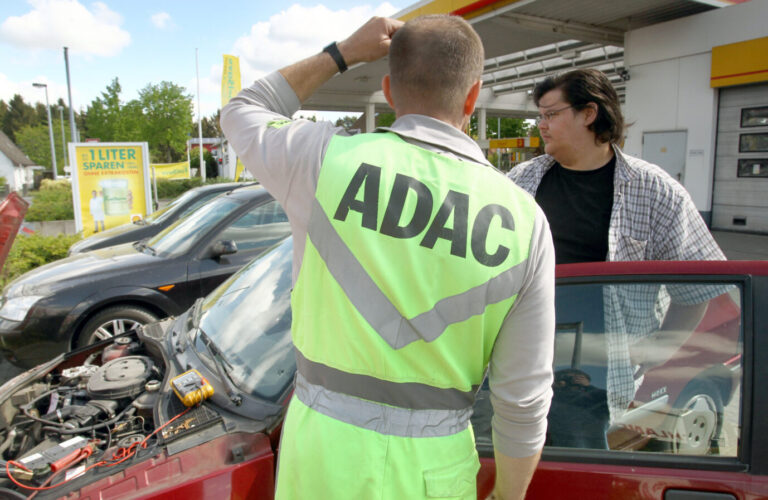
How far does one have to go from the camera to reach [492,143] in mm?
25062

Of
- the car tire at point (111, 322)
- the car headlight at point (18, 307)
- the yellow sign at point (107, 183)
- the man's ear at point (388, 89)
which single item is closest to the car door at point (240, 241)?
the car tire at point (111, 322)

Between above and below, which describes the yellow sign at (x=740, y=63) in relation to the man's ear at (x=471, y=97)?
above

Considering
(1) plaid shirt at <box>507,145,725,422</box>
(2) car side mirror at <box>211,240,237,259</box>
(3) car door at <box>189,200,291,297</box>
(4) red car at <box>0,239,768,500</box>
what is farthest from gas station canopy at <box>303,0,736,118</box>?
(4) red car at <box>0,239,768,500</box>

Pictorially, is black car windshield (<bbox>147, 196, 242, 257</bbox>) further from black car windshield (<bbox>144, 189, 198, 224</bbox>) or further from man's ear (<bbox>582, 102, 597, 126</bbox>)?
man's ear (<bbox>582, 102, 597, 126</bbox>)

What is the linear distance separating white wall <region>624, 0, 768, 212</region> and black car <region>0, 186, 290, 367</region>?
28.2 ft

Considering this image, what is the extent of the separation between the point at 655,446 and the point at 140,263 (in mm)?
4626

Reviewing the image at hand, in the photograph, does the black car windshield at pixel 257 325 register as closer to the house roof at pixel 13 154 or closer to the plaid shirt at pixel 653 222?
the plaid shirt at pixel 653 222

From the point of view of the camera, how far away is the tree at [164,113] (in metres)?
Answer: 31.7

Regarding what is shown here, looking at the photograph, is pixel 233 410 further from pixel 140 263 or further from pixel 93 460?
pixel 140 263

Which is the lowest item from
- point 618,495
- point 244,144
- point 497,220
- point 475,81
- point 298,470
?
point 618,495

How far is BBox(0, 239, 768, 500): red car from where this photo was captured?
1.46m

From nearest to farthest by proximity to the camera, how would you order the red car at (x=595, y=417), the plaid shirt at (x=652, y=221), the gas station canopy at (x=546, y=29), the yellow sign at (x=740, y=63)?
the red car at (x=595, y=417)
the plaid shirt at (x=652, y=221)
the yellow sign at (x=740, y=63)
the gas station canopy at (x=546, y=29)

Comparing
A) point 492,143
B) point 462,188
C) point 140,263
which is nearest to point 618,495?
point 462,188

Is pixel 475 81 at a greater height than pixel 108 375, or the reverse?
pixel 475 81
